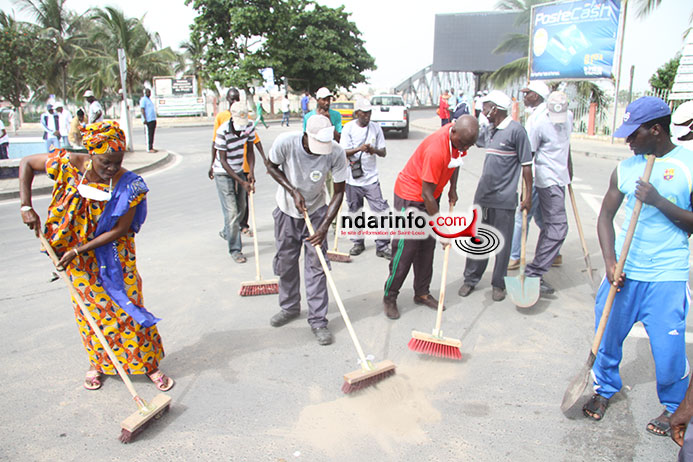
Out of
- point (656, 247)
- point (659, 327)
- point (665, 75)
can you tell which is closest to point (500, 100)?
point (656, 247)

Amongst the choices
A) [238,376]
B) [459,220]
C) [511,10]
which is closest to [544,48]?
[459,220]

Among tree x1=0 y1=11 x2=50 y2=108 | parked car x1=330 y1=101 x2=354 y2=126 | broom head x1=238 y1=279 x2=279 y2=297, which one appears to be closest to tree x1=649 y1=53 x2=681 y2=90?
parked car x1=330 y1=101 x2=354 y2=126

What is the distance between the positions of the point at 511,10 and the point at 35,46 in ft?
116

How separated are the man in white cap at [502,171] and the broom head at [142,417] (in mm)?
3091

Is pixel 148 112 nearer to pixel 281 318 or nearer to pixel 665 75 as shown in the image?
pixel 281 318

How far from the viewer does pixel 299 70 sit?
33344 mm

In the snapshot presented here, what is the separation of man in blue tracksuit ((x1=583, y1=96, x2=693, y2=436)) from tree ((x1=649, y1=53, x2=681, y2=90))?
23325 millimetres

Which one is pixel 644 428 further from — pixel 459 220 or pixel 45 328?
pixel 45 328

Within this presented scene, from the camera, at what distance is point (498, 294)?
4.66 m

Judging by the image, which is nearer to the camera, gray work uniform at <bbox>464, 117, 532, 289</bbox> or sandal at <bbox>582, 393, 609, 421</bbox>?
sandal at <bbox>582, 393, 609, 421</bbox>

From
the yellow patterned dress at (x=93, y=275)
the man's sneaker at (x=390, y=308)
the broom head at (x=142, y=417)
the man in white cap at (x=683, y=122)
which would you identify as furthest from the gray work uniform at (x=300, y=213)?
the man in white cap at (x=683, y=122)

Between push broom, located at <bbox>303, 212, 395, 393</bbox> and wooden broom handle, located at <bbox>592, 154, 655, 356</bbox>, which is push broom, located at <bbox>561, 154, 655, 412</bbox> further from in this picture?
push broom, located at <bbox>303, 212, 395, 393</bbox>

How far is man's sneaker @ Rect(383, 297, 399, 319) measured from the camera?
429cm

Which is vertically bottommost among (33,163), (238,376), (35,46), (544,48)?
(238,376)
